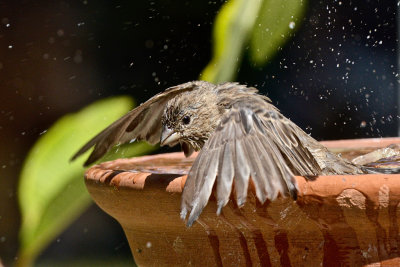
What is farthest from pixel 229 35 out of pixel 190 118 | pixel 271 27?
pixel 190 118

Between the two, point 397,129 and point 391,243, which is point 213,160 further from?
point 397,129

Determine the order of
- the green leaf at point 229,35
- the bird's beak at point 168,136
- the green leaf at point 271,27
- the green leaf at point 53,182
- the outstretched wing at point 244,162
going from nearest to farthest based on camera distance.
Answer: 1. the outstretched wing at point 244,162
2. the bird's beak at point 168,136
3. the green leaf at point 53,182
4. the green leaf at point 229,35
5. the green leaf at point 271,27

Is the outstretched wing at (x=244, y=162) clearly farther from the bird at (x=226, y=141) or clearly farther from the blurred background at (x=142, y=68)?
the blurred background at (x=142, y=68)

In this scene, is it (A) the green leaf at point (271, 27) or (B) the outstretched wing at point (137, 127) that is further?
(A) the green leaf at point (271, 27)

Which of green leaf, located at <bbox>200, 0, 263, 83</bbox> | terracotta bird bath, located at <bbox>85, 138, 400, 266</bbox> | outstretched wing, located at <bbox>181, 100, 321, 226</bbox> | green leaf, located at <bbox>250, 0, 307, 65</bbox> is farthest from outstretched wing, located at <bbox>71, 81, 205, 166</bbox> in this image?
green leaf, located at <bbox>250, 0, 307, 65</bbox>

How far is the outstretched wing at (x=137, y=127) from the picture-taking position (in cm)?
264

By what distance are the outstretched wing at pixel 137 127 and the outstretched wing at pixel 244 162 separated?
691 millimetres

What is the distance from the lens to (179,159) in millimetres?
2924

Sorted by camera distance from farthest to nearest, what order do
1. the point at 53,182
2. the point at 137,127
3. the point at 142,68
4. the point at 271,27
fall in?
the point at 142,68
the point at 271,27
the point at 53,182
the point at 137,127

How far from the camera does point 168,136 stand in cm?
267

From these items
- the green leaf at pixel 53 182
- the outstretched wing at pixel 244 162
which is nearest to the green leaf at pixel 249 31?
the green leaf at pixel 53 182

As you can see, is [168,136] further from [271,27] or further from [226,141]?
[271,27]

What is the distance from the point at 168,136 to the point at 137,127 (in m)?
0.17

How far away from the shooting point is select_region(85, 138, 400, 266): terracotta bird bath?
1733mm
